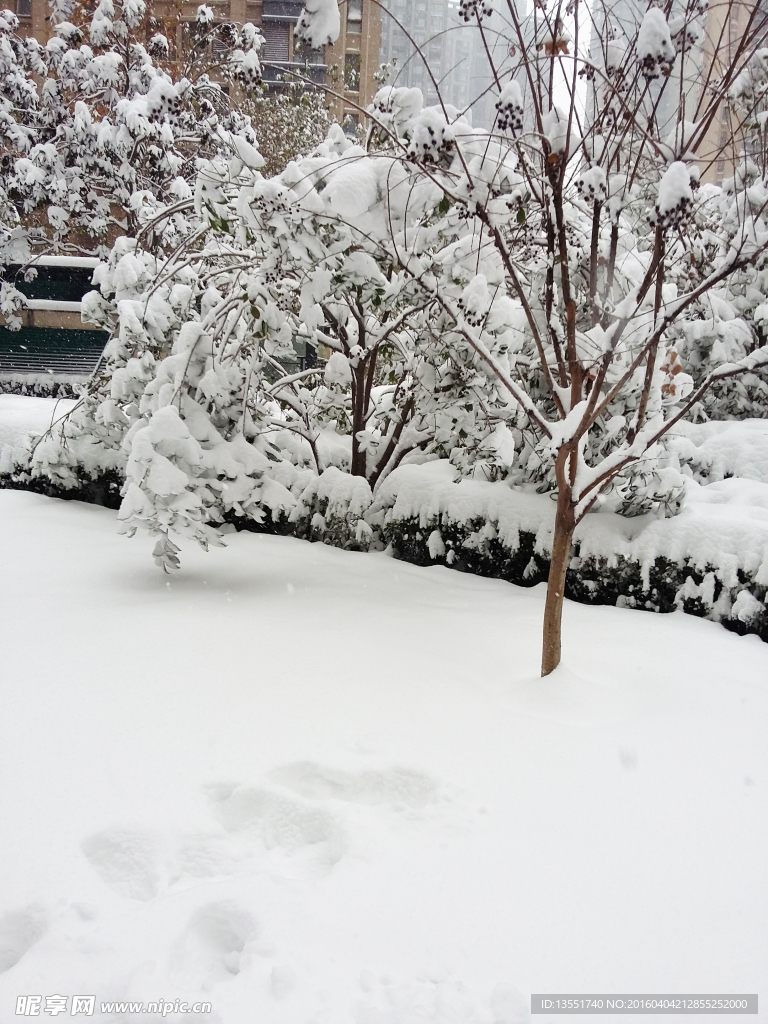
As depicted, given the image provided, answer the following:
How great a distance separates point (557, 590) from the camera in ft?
9.94

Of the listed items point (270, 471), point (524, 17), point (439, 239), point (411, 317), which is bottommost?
point (270, 471)

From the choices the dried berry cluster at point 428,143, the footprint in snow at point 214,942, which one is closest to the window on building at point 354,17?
the dried berry cluster at point 428,143

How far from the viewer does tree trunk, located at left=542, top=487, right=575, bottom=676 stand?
118 inches

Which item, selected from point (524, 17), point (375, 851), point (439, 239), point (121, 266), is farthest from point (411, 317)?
point (375, 851)

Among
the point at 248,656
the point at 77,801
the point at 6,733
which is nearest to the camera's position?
the point at 77,801

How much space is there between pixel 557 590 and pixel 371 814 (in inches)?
52.5

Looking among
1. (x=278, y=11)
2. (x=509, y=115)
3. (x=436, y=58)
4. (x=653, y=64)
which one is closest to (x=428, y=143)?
(x=509, y=115)

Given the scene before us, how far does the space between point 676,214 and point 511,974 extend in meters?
2.11

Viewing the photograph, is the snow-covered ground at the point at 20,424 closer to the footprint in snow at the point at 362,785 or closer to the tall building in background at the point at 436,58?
the tall building in background at the point at 436,58

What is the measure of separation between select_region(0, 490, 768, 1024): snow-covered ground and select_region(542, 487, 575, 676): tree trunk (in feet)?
0.32

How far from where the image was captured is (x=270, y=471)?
15.5 ft

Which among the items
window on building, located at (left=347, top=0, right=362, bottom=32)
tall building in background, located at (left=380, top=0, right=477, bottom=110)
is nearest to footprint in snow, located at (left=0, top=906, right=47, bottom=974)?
tall building in background, located at (left=380, top=0, right=477, bottom=110)

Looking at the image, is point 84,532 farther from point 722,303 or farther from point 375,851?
point 722,303

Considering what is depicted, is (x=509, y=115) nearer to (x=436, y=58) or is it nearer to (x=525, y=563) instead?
(x=525, y=563)
